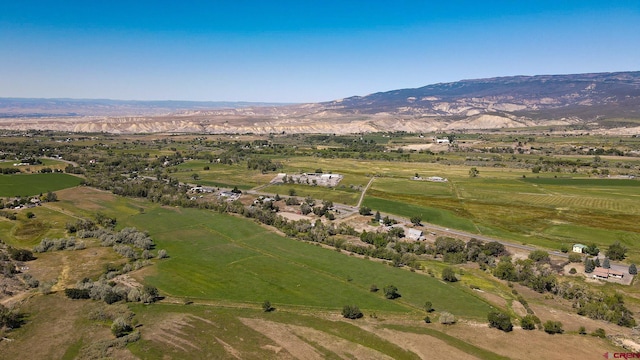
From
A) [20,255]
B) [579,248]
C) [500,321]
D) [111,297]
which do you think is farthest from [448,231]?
[20,255]

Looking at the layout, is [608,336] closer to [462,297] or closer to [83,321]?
[462,297]

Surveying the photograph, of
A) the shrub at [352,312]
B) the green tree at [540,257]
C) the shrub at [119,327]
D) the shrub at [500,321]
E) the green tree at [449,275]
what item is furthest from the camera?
the green tree at [540,257]

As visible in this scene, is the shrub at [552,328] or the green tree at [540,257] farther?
the green tree at [540,257]

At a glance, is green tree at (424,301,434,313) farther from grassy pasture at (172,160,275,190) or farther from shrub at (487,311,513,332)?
grassy pasture at (172,160,275,190)

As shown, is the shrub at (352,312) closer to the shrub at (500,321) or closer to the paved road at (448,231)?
the shrub at (500,321)

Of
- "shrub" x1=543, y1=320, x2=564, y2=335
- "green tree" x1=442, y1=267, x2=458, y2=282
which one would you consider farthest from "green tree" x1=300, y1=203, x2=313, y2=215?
"shrub" x1=543, y1=320, x2=564, y2=335

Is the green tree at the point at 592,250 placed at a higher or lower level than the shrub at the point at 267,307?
higher

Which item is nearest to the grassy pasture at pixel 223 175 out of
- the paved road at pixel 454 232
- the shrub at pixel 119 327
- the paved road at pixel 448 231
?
the paved road at pixel 448 231

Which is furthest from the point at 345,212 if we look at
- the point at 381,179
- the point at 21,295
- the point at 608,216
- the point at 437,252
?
the point at 21,295
